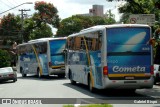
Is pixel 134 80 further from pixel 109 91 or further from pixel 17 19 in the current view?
pixel 17 19

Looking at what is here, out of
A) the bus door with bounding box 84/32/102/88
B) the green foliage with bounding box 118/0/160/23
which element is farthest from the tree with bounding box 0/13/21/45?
the bus door with bounding box 84/32/102/88

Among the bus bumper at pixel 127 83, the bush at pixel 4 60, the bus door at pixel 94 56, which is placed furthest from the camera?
the bush at pixel 4 60

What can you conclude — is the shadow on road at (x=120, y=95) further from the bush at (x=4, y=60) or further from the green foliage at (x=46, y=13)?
the green foliage at (x=46, y=13)

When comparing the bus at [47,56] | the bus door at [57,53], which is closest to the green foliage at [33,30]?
the bus at [47,56]

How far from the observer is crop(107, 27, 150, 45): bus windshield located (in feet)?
62.6

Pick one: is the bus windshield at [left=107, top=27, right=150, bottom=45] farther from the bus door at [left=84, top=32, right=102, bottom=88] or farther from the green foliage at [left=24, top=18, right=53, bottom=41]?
the green foliage at [left=24, top=18, right=53, bottom=41]

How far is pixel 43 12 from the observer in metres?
84.4

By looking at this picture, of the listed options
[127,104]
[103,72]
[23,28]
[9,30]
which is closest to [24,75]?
[103,72]

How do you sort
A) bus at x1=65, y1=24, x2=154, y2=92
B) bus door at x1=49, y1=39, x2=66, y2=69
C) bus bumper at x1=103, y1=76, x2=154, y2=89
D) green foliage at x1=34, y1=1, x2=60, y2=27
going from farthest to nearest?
green foliage at x1=34, y1=1, x2=60, y2=27 → bus door at x1=49, y1=39, x2=66, y2=69 → bus at x1=65, y1=24, x2=154, y2=92 → bus bumper at x1=103, y1=76, x2=154, y2=89

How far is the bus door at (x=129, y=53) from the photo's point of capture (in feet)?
61.9

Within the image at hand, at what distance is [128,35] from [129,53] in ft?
2.59

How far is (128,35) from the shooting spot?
62.8 feet

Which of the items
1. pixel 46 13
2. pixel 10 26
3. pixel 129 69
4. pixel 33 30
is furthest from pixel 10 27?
pixel 129 69

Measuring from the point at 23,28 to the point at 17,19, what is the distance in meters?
6.51
